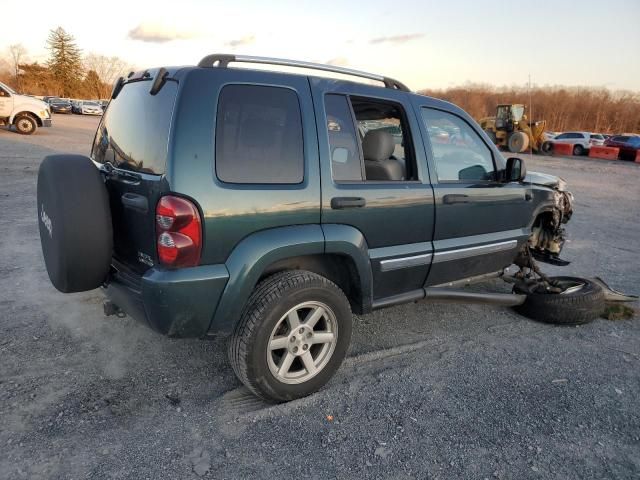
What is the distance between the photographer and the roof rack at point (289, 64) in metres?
2.59

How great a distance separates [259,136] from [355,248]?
91 cm

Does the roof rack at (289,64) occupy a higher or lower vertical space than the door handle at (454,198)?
higher

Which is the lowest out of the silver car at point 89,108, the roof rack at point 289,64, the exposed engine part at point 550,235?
the exposed engine part at point 550,235

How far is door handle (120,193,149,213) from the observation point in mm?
2439

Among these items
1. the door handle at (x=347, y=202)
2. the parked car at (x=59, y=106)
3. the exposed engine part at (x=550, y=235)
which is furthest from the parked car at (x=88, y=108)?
the door handle at (x=347, y=202)

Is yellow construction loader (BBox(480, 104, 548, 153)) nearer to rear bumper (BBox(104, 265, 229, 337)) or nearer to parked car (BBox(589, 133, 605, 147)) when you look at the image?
parked car (BBox(589, 133, 605, 147))

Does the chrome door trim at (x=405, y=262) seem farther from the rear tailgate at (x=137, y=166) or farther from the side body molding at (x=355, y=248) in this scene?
the rear tailgate at (x=137, y=166)

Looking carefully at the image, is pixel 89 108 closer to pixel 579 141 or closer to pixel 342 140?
pixel 579 141

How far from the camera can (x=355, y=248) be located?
2914mm

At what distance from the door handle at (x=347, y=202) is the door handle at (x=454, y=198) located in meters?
0.80

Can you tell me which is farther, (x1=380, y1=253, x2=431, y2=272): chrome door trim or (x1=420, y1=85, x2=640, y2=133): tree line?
(x1=420, y1=85, x2=640, y2=133): tree line

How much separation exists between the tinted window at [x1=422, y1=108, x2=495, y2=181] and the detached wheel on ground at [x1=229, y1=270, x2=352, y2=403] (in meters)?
1.38

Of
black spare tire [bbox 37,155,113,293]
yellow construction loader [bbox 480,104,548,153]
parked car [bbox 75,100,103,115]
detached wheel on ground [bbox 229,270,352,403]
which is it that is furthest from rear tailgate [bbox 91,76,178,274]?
parked car [bbox 75,100,103,115]

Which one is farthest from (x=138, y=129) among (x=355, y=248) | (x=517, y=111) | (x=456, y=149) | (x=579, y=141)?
(x=579, y=141)
